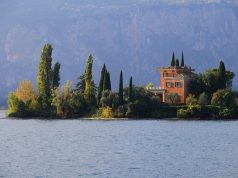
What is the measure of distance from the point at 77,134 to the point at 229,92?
38.3m

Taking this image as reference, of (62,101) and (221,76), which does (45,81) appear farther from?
(221,76)

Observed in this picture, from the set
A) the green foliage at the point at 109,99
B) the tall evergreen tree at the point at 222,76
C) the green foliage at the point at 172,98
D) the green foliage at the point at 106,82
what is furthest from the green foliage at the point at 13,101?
the tall evergreen tree at the point at 222,76

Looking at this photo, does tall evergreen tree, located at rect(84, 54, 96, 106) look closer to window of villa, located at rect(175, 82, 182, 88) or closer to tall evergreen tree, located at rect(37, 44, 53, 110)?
tall evergreen tree, located at rect(37, 44, 53, 110)

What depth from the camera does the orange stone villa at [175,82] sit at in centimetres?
12106

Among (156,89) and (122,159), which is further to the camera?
(156,89)

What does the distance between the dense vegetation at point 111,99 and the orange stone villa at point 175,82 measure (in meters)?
1.21

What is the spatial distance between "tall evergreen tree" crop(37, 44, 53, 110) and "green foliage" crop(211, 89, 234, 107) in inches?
1047

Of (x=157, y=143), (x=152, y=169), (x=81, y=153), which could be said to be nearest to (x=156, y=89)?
(x=157, y=143)

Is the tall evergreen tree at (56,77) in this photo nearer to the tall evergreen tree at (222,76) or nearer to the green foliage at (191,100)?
the green foliage at (191,100)

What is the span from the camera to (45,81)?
122 m

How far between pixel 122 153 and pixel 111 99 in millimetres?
55016

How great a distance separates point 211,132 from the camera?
78.3 m

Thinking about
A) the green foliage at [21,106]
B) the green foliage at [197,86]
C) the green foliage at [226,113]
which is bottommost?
the green foliage at [226,113]

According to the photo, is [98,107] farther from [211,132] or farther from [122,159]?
[122,159]
